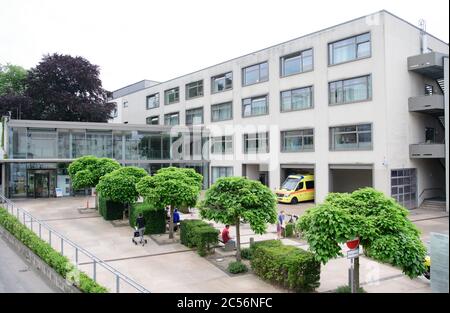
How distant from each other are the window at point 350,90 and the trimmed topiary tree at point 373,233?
59.1ft

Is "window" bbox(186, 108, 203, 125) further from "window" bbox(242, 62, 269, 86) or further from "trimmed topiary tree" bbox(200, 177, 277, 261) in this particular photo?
"trimmed topiary tree" bbox(200, 177, 277, 261)

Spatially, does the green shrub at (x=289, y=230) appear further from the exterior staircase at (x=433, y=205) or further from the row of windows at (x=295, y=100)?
the exterior staircase at (x=433, y=205)

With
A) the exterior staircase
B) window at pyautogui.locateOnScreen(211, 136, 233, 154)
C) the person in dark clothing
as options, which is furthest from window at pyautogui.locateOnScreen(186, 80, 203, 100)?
the person in dark clothing

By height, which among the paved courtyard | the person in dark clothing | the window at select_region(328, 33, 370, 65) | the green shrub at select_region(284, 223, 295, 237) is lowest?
the paved courtyard

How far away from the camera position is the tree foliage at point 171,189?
16.1 metres

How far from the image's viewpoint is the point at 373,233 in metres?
9.01

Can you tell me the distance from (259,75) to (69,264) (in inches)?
1034

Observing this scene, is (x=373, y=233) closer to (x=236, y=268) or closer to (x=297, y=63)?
(x=236, y=268)

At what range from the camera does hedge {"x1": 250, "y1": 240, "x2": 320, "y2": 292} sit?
10.3m

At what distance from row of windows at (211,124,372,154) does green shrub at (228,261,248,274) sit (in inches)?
650

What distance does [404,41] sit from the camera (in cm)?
2622

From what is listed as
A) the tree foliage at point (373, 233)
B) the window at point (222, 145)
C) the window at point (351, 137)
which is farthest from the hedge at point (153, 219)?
the window at point (222, 145)
